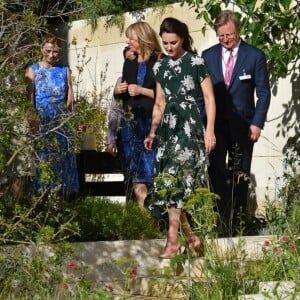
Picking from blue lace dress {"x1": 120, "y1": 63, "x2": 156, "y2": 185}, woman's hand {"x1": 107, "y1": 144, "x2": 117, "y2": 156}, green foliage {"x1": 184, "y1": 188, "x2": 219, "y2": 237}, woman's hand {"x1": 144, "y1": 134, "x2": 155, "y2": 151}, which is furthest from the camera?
woman's hand {"x1": 107, "y1": 144, "x2": 117, "y2": 156}

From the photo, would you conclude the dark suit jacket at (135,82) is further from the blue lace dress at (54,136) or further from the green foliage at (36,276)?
the green foliage at (36,276)

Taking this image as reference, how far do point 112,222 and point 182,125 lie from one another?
0.83m

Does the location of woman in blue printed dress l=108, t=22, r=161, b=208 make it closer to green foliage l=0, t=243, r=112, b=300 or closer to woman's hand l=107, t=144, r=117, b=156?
woman's hand l=107, t=144, r=117, b=156

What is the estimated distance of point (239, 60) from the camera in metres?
8.48

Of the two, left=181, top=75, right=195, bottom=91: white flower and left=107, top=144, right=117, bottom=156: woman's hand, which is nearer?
left=181, top=75, right=195, bottom=91: white flower

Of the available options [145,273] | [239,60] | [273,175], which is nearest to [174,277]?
[145,273]

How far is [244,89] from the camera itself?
8484 mm

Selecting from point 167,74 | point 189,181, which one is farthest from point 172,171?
point 167,74

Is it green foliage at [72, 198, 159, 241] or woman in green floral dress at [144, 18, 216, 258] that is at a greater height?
woman in green floral dress at [144, 18, 216, 258]

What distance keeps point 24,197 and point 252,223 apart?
209cm

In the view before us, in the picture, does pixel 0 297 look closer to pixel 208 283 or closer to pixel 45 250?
pixel 45 250

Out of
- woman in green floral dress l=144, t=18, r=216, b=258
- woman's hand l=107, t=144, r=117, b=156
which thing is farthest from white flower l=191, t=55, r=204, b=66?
woman's hand l=107, t=144, r=117, b=156

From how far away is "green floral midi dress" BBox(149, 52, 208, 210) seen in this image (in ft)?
24.5

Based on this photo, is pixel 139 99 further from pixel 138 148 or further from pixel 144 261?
pixel 144 261
